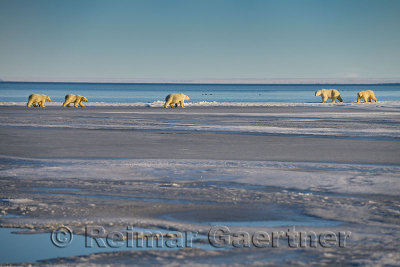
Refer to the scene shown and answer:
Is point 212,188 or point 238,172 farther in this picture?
point 238,172

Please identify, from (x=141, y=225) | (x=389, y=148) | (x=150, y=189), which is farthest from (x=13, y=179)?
(x=389, y=148)

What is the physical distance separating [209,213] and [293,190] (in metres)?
2.07

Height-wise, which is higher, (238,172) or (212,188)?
(238,172)

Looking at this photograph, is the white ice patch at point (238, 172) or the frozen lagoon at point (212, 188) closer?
the frozen lagoon at point (212, 188)

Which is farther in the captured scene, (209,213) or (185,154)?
(185,154)

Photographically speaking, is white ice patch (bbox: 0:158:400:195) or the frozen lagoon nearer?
the frozen lagoon

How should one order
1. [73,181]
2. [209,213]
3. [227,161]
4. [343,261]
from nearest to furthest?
[343,261] → [209,213] → [73,181] → [227,161]

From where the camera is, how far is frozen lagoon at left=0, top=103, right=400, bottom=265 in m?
5.96

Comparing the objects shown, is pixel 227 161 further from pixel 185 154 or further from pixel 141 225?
pixel 141 225

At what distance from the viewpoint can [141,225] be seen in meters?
6.72

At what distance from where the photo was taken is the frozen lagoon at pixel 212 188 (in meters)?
5.96

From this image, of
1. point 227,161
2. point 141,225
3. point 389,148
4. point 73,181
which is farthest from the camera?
point 389,148

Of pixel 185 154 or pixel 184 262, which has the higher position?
pixel 185 154

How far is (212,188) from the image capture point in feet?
30.1
